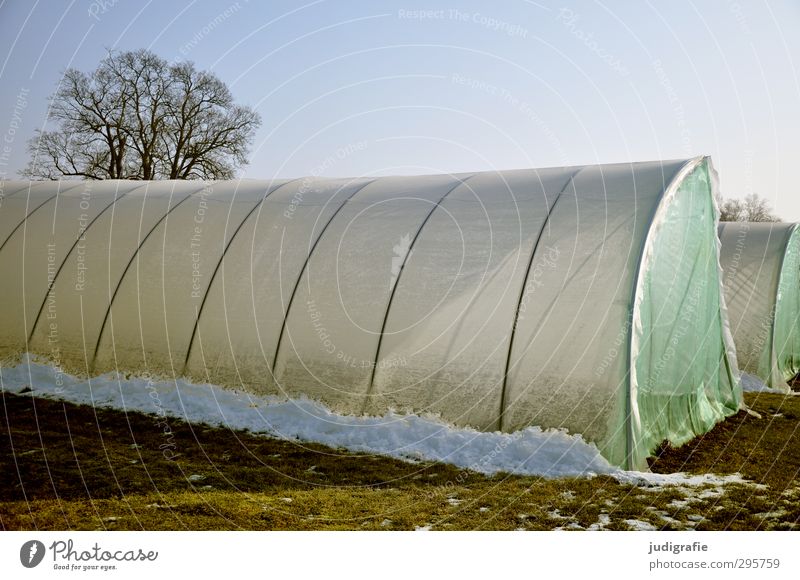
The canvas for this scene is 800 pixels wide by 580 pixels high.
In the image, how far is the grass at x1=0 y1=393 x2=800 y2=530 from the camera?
742 centimetres

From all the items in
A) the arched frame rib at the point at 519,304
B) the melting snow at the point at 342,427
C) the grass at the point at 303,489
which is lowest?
the grass at the point at 303,489

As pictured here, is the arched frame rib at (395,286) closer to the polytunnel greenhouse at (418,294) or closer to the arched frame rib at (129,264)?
the polytunnel greenhouse at (418,294)

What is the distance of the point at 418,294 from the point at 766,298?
14.1 meters

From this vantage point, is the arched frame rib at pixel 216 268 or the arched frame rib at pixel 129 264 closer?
the arched frame rib at pixel 216 268

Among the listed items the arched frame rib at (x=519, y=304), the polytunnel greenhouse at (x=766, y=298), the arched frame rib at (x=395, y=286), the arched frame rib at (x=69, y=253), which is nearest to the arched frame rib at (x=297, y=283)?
the arched frame rib at (x=395, y=286)

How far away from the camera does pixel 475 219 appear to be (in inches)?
501

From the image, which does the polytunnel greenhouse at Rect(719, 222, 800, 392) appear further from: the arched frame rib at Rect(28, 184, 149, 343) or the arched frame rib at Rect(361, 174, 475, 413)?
the arched frame rib at Rect(28, 184, 149, 343)

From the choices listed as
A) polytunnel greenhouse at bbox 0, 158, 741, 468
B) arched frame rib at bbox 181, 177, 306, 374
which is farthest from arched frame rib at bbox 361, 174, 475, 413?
arched frame rib at bbox 181, 177, 306, 374

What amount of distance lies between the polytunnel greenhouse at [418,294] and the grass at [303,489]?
146 cm

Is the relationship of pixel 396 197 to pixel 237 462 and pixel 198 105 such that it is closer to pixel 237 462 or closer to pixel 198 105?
pixel 237 462

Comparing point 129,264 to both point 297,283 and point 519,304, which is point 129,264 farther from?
point 519,304

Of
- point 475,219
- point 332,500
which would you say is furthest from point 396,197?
point 332,500

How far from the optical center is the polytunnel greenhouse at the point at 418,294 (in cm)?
1070

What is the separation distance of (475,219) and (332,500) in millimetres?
6399
